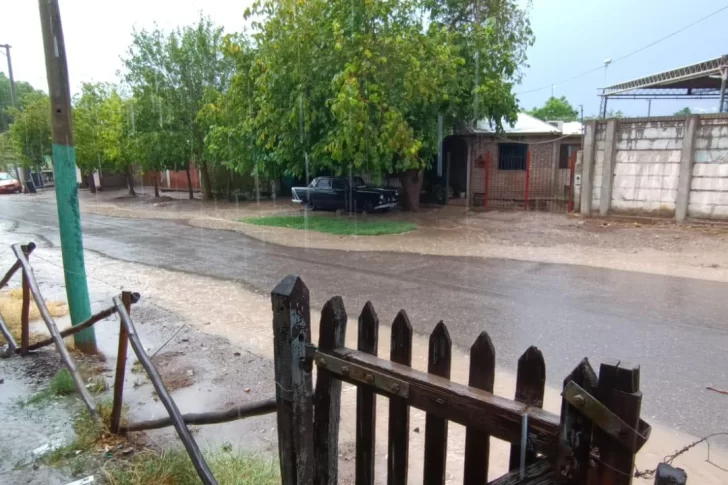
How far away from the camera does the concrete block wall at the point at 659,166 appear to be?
39.4 feet

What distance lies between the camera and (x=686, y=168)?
40.5 ft

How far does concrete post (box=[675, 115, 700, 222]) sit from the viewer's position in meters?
12.2

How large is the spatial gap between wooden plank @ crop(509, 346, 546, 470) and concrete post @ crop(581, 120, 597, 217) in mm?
13991

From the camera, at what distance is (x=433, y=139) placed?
14594 mm

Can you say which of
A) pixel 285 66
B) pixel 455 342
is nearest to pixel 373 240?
pixel 285 66

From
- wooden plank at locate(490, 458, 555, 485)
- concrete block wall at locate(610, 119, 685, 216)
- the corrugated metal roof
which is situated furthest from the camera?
the corrugated metal roof

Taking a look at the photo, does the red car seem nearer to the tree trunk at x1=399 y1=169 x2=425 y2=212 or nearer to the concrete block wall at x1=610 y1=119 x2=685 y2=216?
the tree trunk at x1=399 y1=169 x2=425 y2=212

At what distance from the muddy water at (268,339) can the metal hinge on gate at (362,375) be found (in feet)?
5.38

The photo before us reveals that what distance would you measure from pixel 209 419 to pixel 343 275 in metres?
5.82

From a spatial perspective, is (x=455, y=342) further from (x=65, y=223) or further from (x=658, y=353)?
(x=65, y=223)

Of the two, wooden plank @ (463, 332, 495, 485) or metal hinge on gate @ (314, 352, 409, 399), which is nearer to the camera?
wooden plank @ (463, 332, 495, 485)

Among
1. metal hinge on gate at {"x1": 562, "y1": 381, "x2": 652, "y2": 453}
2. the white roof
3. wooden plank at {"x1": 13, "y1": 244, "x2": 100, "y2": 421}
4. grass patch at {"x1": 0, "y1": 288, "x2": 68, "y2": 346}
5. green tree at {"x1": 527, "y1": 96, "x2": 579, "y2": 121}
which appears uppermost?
green tree at {"x1": 527, "y1": 96, "x2": 579, "y2": 121}

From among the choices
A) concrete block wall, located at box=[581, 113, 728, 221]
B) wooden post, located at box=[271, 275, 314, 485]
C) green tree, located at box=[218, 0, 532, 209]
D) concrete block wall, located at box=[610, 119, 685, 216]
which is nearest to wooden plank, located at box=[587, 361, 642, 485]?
wooden post, located at box=[271, 275, 314, 485]

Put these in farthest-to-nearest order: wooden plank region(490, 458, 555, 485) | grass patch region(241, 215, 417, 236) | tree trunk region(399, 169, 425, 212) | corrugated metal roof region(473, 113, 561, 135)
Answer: corrugated metal roof region(473, 113, 561, 135)
tree trunk region(399, 169, 425, 212)
grass patch region(241, 215, 417, 236)
wooden plank region(490, 458, 555, 485)
